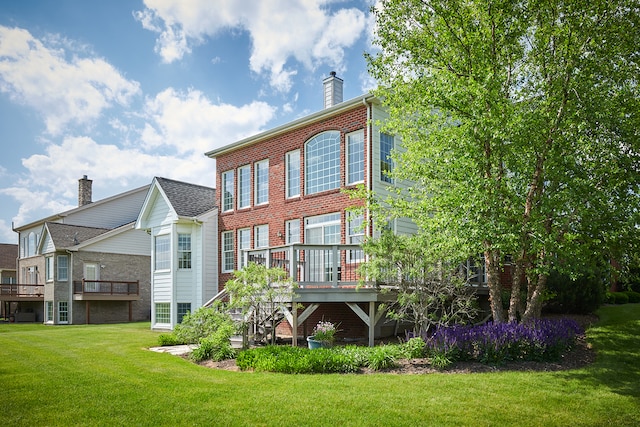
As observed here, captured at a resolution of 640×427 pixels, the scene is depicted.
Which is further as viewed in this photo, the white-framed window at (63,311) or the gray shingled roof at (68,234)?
the white-framed window at (63,311)

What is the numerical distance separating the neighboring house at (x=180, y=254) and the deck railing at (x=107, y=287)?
758 centimetres

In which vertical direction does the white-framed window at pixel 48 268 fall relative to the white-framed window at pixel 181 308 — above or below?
above

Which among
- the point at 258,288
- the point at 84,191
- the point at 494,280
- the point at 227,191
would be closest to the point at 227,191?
the point at 227,191

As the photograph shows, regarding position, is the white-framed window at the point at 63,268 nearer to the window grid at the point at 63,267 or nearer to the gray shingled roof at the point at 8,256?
the window grid at the point at 63,267

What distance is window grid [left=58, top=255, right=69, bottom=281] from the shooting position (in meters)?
30.2

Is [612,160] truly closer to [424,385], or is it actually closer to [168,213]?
[424,385]

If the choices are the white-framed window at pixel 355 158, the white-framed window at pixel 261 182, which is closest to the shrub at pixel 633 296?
the white-framed window at pixel 355 158

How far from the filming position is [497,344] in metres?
10.3

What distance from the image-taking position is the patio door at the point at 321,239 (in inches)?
634

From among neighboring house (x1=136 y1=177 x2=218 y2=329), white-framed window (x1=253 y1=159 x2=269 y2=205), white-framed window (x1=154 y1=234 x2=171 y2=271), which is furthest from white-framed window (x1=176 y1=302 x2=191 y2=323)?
white-framed window (x1=253 y1=159 x2=269 y2=205)

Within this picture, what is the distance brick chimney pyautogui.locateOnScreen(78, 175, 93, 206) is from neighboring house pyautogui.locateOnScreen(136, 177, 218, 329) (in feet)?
52.1

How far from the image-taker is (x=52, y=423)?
6.95 metres

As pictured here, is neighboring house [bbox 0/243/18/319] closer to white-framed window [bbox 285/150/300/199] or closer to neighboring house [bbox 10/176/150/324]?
neighboring house [bbox 10/176/150/324]

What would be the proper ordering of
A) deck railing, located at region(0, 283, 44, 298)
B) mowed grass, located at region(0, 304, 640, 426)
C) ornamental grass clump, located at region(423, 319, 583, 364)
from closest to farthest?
mowed grass, located at region(0, 304, 640, 426)
ornamental grass clump, located at region(423, 319, 583, 364)
deck railing, located at region(0, 283, 44, 298)
